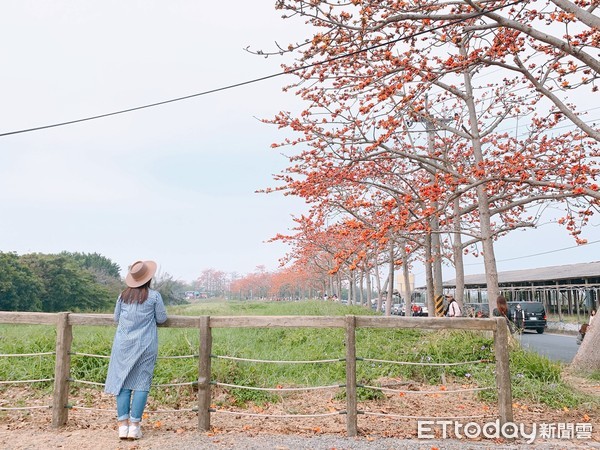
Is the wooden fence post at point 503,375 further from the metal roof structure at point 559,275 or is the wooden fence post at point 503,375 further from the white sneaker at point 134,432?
the metal roof structure at point 559,275

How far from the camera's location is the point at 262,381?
7.09 metres

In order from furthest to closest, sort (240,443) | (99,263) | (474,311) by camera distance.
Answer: (99,263) → (474,311) → (240,443)

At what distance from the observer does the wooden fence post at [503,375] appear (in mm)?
5246

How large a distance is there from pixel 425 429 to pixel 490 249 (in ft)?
22.8

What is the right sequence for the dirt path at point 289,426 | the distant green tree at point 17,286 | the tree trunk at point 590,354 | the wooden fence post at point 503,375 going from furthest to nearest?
the distant green tree at point 17,286
the tree trunk at point 590,354
the wooden fence post at point 503,375
the dirt path at point 289,426

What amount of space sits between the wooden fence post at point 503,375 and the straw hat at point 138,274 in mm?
3516

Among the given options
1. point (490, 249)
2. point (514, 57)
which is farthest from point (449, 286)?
point (514, 57)

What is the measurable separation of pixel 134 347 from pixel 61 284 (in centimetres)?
3481

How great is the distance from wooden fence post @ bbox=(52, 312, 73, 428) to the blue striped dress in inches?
28.9

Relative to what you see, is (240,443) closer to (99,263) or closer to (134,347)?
(134,347)

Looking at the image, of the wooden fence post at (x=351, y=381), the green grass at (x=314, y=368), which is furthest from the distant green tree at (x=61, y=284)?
the wooden fence post at (x=351, y=381)

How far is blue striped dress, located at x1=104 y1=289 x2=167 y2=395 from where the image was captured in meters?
4.99

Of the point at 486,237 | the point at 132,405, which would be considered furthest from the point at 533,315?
the point at 132,405

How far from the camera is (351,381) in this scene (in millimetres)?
5223
